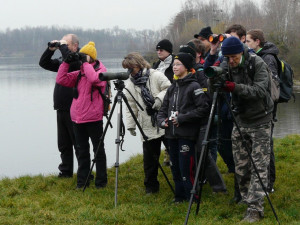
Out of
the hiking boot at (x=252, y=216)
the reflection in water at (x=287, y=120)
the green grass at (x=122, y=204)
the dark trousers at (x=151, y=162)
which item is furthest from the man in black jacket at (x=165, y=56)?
→ the reflection in water at (x=287, y=120)

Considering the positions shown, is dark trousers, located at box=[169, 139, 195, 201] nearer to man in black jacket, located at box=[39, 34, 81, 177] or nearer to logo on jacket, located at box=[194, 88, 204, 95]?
logo on jacket, located at box=[194, 88, 204, 95]

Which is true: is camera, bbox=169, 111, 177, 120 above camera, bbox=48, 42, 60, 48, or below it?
below

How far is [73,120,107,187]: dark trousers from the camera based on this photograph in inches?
230

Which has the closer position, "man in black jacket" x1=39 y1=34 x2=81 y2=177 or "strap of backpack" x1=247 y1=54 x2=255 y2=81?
"strap of backpack" x1=247 y1=54 x2=255 y2=81

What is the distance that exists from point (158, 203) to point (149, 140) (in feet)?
2.59

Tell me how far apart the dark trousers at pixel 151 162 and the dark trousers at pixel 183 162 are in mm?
412

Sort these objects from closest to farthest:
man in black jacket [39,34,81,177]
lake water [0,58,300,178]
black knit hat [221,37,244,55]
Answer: black knit hat [221,37,244,55] < man in black jacket [39,34,81,177] < lake water [0,58,300,178]

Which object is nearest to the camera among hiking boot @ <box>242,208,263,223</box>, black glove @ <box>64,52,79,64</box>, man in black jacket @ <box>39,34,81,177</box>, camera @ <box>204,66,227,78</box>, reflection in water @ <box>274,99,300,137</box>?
camera @ <box>204,66,227,78</box>

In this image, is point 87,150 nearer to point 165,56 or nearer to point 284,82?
point 165,56

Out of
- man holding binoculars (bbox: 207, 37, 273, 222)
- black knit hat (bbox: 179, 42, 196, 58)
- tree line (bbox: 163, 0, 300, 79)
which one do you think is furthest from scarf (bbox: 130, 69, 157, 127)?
tree line (bbox: 163, 0, 300, 79)

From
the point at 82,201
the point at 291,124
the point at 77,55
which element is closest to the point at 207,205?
the point at 82,201

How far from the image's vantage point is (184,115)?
479cm

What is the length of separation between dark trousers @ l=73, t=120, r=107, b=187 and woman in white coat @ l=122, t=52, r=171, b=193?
20.4 inches

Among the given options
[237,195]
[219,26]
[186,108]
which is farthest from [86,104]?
[219,26]
